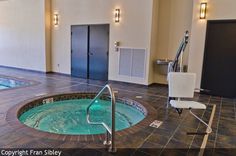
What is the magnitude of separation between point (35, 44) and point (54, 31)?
44.4 inches

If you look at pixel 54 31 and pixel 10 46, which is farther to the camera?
pixel 10 46

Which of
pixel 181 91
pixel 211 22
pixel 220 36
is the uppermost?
pixel 211 22

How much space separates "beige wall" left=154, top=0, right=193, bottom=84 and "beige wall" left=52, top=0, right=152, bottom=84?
0.58m

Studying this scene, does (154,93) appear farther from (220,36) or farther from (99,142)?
(99,142)

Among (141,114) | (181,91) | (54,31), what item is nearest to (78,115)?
(141,114)

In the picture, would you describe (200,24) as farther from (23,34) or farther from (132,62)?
(23,34)

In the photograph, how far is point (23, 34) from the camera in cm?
928

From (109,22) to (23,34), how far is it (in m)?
4.64

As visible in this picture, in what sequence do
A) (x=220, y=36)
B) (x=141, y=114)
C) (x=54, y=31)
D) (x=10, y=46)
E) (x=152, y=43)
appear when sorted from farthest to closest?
(x=10, y=46) → (x=54, y=31) → (x=152, y=43) → (x=220, y=36) → (x=141, y=114)

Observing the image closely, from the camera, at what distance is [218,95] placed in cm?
576

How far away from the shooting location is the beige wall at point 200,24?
5352mm

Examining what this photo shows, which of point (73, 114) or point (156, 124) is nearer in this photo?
point (156, 124)

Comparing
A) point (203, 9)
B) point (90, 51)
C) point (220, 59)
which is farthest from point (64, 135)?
point (90, 51)

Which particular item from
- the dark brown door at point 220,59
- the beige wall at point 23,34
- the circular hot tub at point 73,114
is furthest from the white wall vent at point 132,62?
the beige wall at point 23,34
